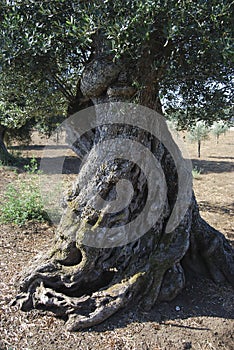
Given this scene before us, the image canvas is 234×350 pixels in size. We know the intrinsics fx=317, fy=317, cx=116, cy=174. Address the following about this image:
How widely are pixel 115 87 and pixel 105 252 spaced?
218cm

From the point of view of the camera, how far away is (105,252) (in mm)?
4266

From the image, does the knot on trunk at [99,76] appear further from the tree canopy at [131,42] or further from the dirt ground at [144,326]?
the dirt ground at [144,326]

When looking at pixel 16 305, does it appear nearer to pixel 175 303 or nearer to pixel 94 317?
pixel 94 317

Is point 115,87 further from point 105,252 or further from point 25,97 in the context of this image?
point 105,252

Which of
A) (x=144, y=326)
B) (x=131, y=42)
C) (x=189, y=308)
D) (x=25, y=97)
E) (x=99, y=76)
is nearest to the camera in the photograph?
(x=131, y=42)

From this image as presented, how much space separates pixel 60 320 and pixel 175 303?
156 cm

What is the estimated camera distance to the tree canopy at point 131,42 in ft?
10.5

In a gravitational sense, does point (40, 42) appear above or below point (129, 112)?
above

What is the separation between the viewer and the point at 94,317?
3.79m

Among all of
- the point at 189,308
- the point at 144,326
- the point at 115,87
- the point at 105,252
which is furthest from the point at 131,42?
the point at 189,308

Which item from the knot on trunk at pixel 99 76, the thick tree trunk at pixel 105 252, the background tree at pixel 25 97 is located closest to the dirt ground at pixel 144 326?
the thick tree trunk at pixel 105 252

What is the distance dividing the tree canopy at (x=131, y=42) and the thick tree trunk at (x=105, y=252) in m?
0.42

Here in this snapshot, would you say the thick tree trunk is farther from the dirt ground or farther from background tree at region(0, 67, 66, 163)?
background tree at region(0, 67, 66, 163)

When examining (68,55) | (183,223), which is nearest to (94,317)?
(183,223)
